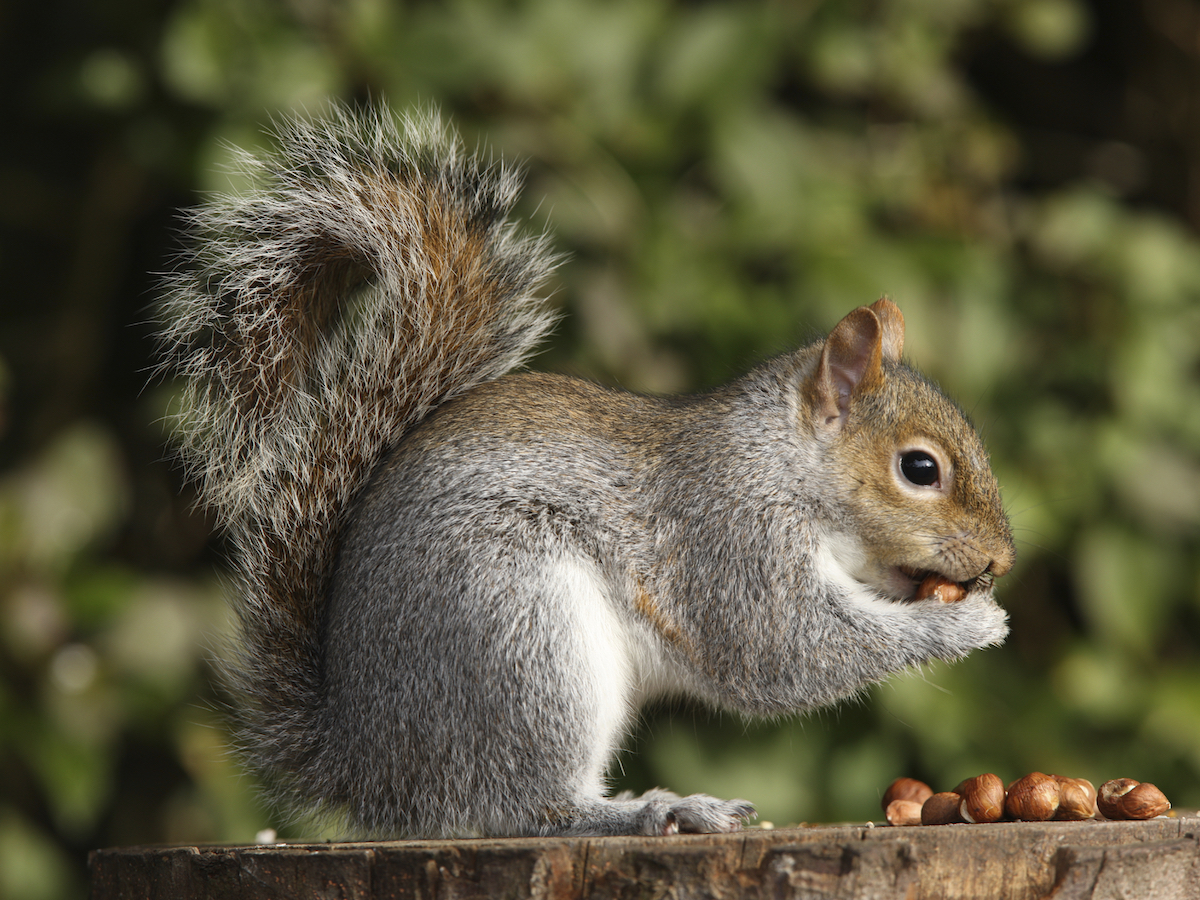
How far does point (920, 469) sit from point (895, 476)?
0.03m

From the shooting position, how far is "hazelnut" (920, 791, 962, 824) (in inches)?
48.0

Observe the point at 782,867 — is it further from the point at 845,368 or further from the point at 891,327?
the point at 891,327

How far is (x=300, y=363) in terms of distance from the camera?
1.39 metres

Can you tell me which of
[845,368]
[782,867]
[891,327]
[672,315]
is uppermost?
[672,315]

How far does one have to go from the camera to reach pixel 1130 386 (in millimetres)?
2057

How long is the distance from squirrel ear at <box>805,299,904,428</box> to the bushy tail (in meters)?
0.40

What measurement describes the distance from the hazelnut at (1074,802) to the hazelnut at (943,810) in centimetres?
10

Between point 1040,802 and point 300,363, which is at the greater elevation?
point 300,363

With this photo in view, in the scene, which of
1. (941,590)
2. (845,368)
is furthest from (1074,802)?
(845,368)

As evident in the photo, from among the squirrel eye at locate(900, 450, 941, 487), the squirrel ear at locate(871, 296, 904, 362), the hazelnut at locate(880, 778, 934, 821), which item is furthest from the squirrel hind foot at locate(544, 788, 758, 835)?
the squirrel ear at locate(871, 296, 904, 362)

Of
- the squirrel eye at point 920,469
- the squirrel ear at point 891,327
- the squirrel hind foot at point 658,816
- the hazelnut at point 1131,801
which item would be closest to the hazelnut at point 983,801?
the hazelnut at point 1131,801

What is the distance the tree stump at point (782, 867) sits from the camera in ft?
3.14

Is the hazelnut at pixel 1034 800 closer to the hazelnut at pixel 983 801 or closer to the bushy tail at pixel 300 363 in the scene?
the hazelnut at pixel 983 801

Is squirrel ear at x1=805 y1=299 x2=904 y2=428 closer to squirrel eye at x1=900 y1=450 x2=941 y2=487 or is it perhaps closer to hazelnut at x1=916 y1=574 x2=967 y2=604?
squirrel eye at x1=900 y1=450 x2=941 y2=487
